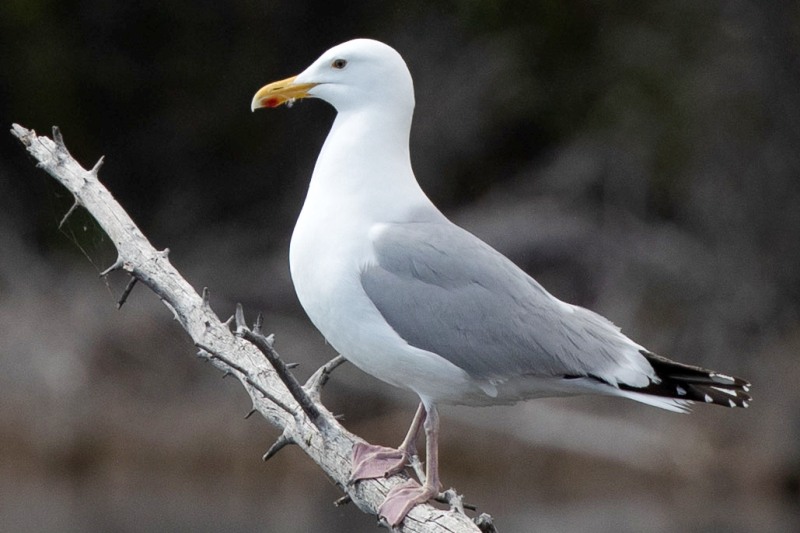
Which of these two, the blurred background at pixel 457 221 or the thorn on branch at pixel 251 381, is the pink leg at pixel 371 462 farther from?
the blurred background at pixel 457 221

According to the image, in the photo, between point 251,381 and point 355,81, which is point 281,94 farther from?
point 251,381

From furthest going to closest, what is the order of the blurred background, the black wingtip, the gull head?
the blurred background < the gull head < the black wingtip

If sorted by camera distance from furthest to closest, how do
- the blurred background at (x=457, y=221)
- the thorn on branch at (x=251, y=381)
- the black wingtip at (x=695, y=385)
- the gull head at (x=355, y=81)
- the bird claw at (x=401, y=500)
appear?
Answer: the blurred background at (x=457, y=221) < the gull head at (x=355, y=81) < the black wingtip at (x=695, y=385) < the bird claw at (x=401, y=500) < the thorn on branch at (x=251, y=381)

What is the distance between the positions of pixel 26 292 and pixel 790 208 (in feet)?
19.1

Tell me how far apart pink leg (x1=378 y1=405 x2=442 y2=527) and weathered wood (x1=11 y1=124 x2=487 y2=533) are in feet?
0.12

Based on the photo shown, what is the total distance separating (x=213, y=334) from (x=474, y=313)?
25.5 inches

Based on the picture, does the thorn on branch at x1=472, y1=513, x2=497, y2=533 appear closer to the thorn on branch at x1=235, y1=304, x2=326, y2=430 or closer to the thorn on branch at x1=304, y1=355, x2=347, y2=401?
the thorn on branch at x1=235, y1=304, x2=326, y2=430

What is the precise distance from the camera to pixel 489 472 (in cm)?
946

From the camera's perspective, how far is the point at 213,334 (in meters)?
3.63

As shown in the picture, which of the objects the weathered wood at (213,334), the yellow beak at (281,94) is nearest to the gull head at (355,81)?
the yellow beak at (281,94)

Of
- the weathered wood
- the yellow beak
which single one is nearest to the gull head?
the yellow beak

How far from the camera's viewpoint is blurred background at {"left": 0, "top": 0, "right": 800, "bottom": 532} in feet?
30.4

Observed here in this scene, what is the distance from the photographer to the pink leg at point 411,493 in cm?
341

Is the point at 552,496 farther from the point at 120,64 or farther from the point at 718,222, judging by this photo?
the point at 120,64
